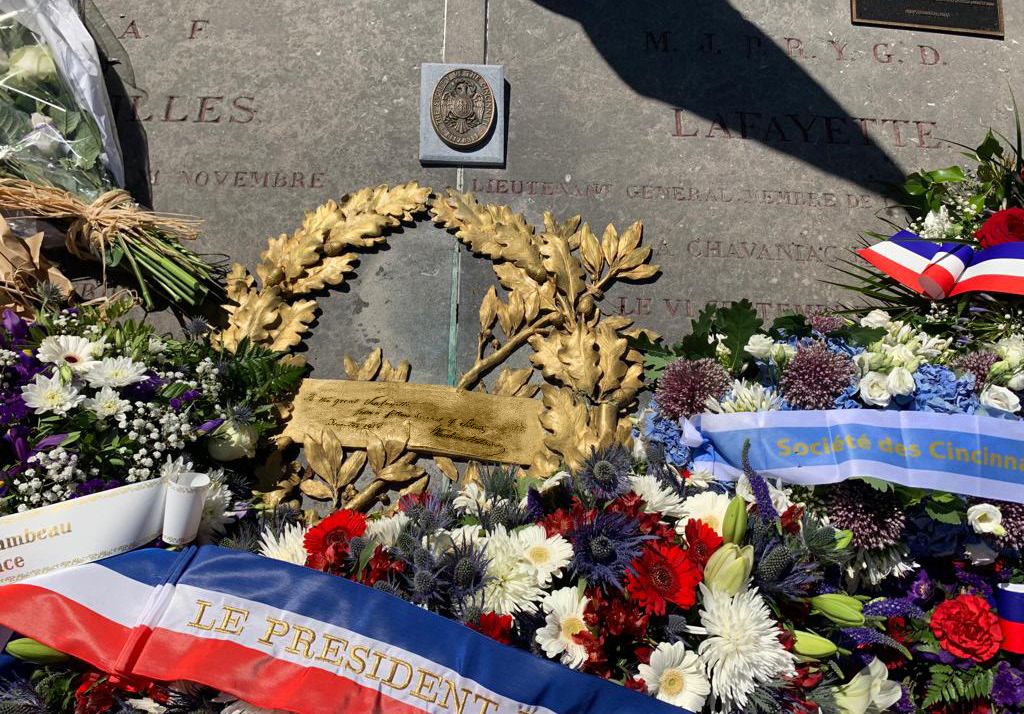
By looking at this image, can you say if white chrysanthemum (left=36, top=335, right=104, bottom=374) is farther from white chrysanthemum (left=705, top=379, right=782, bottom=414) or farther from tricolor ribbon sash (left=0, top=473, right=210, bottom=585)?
white chrysanthemum (left=705, top=379, right=782, bottom=414)

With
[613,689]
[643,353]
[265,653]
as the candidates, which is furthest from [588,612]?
[643,353]

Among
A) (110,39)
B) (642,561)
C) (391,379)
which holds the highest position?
(110,39)

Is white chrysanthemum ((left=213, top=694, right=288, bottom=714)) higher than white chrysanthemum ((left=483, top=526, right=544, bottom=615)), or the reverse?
white chrysanthemum ((left=483, top=526, right=544, bottom=615))

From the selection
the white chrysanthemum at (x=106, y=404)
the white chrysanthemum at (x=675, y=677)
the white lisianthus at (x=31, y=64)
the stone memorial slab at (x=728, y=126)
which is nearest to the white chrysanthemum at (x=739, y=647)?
the white chrysanthemum at (x=675, y=677)

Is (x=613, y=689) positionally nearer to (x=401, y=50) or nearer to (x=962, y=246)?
(x=962, y=246)

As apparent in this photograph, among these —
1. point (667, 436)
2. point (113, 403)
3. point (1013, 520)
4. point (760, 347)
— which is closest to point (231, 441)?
point (113, 403)

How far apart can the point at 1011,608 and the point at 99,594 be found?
3411 mm

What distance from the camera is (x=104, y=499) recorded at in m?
2.60

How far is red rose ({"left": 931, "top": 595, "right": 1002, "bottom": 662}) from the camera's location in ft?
9.34

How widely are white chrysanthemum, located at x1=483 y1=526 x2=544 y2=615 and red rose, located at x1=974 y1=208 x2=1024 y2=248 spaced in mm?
2738

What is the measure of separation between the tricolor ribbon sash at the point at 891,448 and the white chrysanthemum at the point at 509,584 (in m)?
1.02

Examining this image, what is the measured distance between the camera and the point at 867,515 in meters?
2.85

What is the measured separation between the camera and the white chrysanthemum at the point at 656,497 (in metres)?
2.81

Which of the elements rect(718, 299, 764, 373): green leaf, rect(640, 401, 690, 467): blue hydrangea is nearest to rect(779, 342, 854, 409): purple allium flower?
rect(718, 299, 764, 373): green leaf
